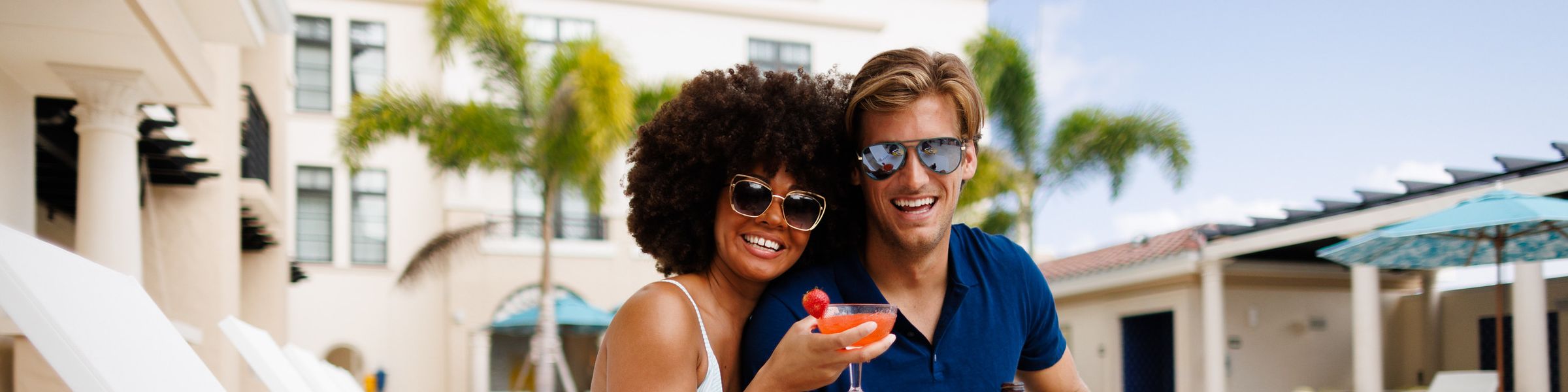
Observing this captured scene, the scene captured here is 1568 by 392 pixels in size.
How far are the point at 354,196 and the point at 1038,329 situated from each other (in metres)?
20.9

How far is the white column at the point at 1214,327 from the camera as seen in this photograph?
51.1 ft

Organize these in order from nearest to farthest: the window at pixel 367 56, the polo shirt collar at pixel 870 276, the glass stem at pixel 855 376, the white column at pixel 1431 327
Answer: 1. the glass stem at pixel 855 376
2. the polo shirt collar at pixel 870 276
3. the white column at pixel 1431 327
4. the window at pixel 367 56

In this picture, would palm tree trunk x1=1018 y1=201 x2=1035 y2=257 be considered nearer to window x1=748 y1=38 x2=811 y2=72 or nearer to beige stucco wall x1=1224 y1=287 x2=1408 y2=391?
beige stucco wall x1=1224 y1=287 x2=1408 y2=391

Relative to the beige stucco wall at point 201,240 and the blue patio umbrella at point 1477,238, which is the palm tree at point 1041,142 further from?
the beige stucco wall at point 201,240

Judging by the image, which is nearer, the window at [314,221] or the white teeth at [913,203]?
the white teeth at [913,203]

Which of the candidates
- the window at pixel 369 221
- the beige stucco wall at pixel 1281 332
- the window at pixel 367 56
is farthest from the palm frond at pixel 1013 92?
the window at pixel 369 221

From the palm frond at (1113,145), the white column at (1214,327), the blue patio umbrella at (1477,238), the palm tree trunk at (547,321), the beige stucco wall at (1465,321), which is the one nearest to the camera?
the blue patio umbrella at (1477,238)

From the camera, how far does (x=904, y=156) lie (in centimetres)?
241

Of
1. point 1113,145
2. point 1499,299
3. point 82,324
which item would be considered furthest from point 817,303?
point 1113,145

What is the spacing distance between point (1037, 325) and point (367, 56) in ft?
70.1

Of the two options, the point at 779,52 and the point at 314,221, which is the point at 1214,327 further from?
the point at 314,221

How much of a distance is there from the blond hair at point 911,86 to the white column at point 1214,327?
14189 millimetres

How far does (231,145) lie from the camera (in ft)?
32.4

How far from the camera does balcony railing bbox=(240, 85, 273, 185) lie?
447 inches
